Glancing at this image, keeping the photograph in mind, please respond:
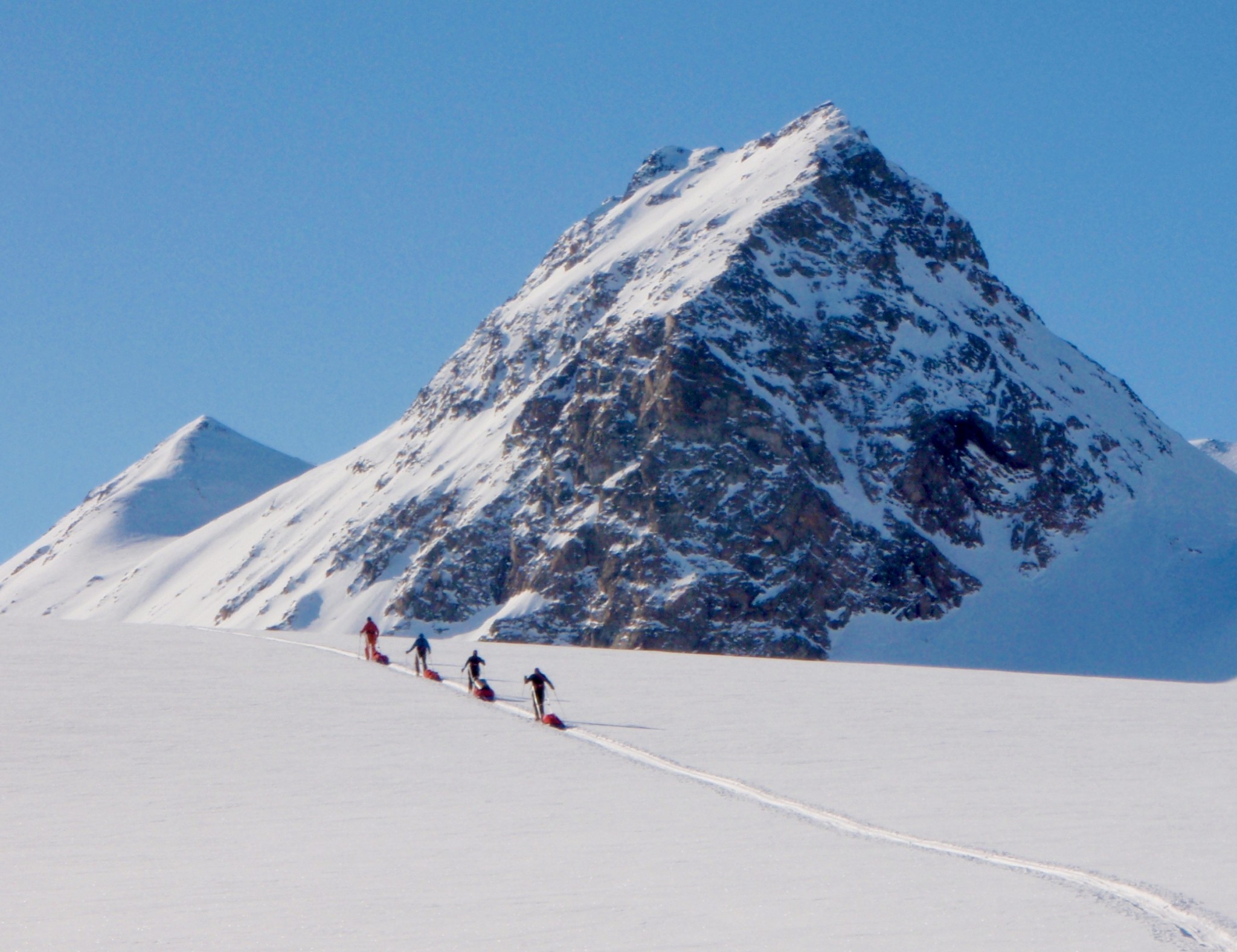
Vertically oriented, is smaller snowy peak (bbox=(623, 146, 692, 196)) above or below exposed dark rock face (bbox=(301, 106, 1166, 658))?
above

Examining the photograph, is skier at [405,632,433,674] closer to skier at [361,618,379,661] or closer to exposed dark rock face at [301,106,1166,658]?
skier at [361,618,379,661]

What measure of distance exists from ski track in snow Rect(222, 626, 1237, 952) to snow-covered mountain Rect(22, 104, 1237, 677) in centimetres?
7413

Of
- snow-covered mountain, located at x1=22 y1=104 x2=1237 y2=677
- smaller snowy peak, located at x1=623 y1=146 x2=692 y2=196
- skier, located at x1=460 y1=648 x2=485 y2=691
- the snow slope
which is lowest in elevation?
the snow slope

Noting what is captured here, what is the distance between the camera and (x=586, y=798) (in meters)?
19.4

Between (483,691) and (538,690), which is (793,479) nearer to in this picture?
(483,691)

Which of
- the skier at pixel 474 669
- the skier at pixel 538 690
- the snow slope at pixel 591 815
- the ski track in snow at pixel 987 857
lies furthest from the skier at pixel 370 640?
the ski track in snow at pixel 987 857

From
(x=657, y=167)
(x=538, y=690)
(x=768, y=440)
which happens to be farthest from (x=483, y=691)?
(x=657, y=167)

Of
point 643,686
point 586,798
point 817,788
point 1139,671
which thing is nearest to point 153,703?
point 643,686

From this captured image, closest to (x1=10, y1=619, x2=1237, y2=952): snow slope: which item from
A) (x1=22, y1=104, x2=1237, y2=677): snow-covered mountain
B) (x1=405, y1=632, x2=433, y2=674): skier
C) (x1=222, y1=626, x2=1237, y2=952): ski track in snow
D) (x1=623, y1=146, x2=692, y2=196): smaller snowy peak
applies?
(x1=222, y1=626, x2=1237, y2=952): ski track in snow

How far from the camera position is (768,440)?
358 ft

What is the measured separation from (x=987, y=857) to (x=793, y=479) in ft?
303

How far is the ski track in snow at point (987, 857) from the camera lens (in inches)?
460

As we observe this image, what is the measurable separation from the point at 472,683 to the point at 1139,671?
6842 cm

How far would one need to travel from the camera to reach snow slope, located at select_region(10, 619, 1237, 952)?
1195 cm
